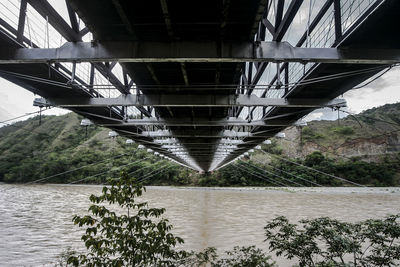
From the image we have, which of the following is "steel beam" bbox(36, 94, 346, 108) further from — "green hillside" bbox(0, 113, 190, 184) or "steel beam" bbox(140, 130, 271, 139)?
"green hillside" bbox(0, 113, 190, 184)

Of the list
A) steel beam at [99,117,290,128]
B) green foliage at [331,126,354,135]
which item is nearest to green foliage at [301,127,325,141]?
green foliage at [331,126,354,135]

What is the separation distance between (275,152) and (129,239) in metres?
99.8

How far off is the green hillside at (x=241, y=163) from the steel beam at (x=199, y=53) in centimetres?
3556

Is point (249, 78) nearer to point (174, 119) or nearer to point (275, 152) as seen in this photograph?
point (174, 119)

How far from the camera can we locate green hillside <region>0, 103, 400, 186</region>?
219 feet

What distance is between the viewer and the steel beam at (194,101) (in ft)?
29.7

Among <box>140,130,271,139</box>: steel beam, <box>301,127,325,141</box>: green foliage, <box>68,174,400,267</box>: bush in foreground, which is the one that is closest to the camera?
<box>68,174,400,267</box>: bush in foreground

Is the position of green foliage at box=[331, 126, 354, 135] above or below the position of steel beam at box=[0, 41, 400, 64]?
above

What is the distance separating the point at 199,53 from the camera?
5430 mm

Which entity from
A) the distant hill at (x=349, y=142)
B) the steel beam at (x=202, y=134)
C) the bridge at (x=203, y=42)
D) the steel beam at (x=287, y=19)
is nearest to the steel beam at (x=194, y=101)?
the bridge at (x=203, y=42)

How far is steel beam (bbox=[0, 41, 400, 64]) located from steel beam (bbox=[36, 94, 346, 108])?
3604 millimetres

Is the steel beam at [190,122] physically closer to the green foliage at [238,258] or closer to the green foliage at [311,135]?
the green foliage at [238,258]

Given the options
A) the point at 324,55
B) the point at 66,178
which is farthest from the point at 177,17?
the point at 66,178

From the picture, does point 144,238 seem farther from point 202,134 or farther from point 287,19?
point 202,134
